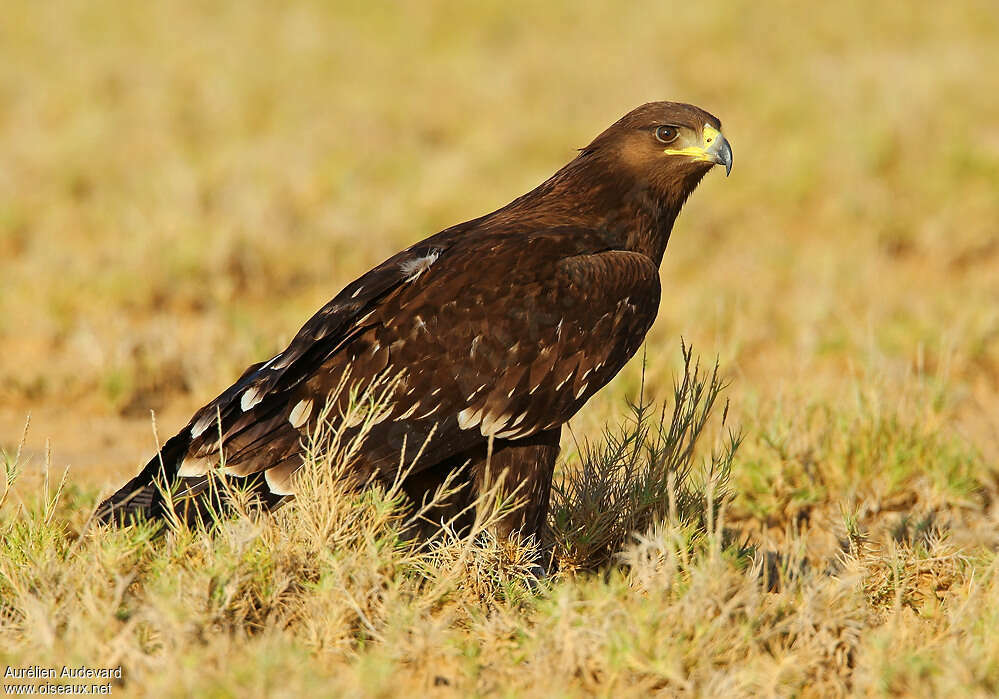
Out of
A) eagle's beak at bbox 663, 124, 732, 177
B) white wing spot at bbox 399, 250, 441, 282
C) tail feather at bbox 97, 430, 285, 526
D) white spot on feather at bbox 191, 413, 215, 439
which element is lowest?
tail feather at bbox 97, 430, 285, 526

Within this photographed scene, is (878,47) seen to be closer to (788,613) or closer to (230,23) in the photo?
(230,23)

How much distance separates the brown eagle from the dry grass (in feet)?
0.71

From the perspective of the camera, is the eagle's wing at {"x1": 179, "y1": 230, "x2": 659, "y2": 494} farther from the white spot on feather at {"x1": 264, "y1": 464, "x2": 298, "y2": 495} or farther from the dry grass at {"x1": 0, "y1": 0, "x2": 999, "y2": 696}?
the dry grass at {"x1": 0, "y1": 0, "x2": 999, "y2": 696}

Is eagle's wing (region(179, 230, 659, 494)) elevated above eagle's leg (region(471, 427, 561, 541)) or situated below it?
above

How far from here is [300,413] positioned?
3.92 m

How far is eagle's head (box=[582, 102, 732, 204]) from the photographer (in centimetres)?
444

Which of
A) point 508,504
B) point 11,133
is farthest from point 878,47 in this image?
point 508,504

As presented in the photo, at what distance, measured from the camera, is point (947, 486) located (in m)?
5.16

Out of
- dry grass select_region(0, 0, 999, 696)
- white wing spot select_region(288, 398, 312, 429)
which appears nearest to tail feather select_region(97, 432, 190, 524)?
dry grass select_region(0, 0, 999, 696)

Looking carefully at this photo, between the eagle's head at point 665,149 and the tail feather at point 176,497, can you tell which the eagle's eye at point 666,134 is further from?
the tail feather at point 176,497

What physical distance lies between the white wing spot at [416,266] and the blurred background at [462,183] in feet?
4.89

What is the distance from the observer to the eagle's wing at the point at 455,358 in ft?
12.8

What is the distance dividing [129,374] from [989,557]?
4281 millimetres

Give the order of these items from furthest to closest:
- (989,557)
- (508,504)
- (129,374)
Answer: (129,374), (989,557), (508,504)
